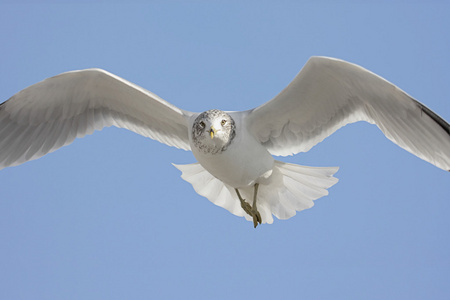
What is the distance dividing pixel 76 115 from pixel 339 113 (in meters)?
2.32

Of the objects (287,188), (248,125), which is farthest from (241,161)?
(287,188)

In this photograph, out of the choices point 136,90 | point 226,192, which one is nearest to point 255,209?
point 226,192

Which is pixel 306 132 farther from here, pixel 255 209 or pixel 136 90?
pixel 136 90

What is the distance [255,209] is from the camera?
5.96 meters

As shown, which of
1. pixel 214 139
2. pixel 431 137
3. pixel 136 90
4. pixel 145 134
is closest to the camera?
pixel 431 137

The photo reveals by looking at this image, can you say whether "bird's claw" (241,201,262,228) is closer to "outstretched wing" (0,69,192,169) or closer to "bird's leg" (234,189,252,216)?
"bird's leg" (234,189,252,216)

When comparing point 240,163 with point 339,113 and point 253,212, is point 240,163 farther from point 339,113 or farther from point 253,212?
point 339,113

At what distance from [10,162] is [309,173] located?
102 inches

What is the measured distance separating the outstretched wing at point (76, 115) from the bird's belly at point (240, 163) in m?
0.56

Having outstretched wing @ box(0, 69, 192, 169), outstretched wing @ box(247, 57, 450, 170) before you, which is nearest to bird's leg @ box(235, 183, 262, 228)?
Answer: outstretched wing @ box(247, 57, 450, 170)

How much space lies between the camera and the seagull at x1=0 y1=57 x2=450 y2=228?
5074 millimetres

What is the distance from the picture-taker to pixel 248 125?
5.68 m

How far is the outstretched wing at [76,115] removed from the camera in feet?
19.0

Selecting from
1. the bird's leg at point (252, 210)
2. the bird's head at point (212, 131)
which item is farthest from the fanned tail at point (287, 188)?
the bird's head at point (212, 131)
